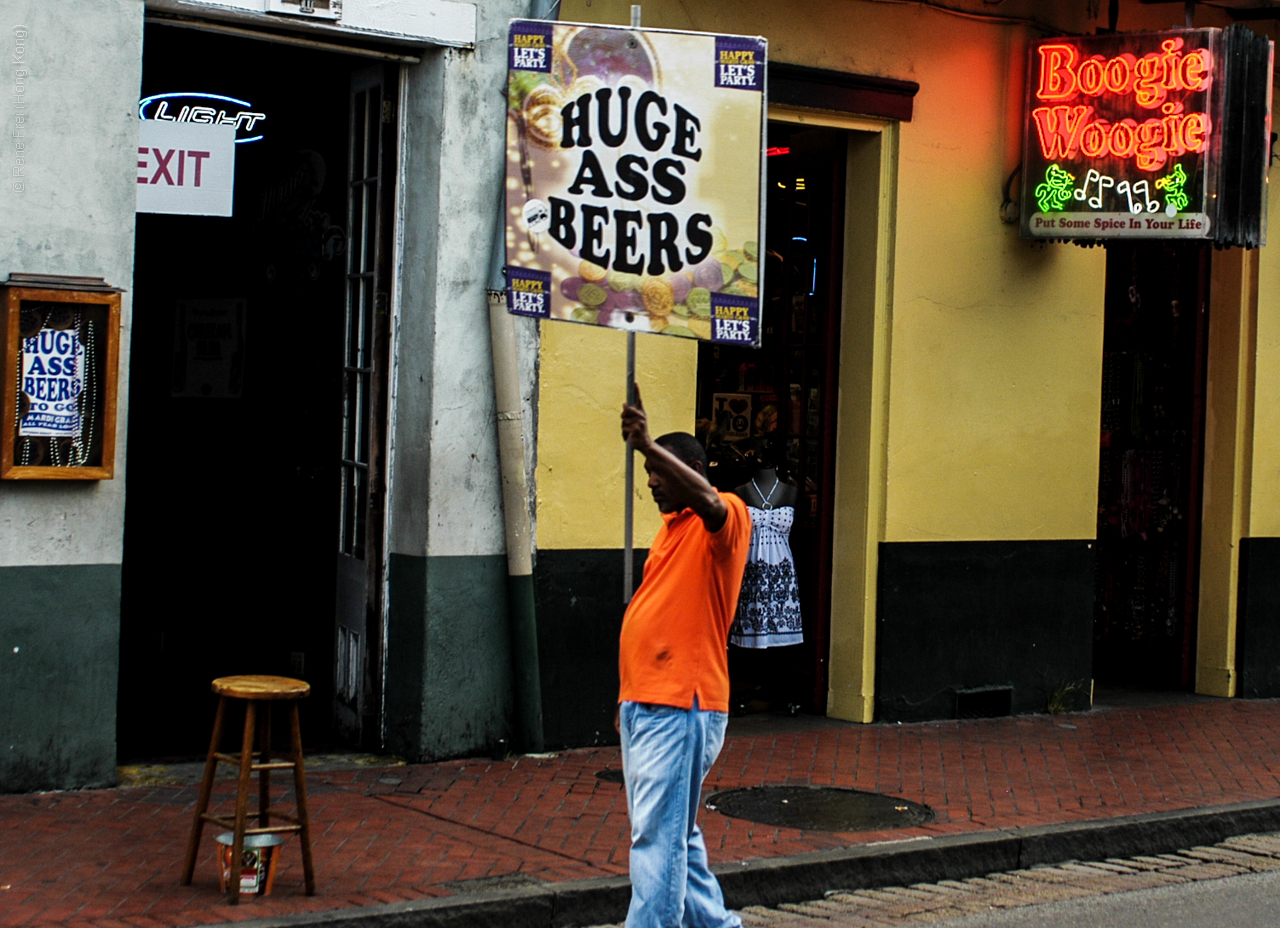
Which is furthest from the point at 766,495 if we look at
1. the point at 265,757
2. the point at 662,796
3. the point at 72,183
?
the point at 662,796

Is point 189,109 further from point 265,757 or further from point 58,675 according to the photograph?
point 265,757

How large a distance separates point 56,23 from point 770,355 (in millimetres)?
4934

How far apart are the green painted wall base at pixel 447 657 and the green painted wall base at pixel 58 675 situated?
4.92 feet

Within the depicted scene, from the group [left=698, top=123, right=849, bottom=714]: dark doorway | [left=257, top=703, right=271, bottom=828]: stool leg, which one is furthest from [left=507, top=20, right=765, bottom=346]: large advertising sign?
[left=698, top=123, right=849, bottom=714]: dark doorway

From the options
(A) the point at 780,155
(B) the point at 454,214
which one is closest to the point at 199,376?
(B) the point at 454,214

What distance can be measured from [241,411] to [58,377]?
3.45 meters

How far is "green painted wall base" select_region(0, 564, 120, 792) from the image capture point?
7.03 metres

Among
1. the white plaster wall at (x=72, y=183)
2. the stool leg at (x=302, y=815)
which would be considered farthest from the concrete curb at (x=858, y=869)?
the white plaster wall at (x=72, y=183)

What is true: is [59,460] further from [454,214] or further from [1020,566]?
[1020,566]

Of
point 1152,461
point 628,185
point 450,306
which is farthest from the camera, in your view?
point 1152,461

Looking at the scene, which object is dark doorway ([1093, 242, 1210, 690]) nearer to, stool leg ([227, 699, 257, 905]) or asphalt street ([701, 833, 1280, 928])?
asphalt street ([701, 833, 1280, 928])

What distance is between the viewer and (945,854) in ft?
22.5

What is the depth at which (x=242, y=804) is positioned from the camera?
5516mm

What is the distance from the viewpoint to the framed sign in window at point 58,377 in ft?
22.9
